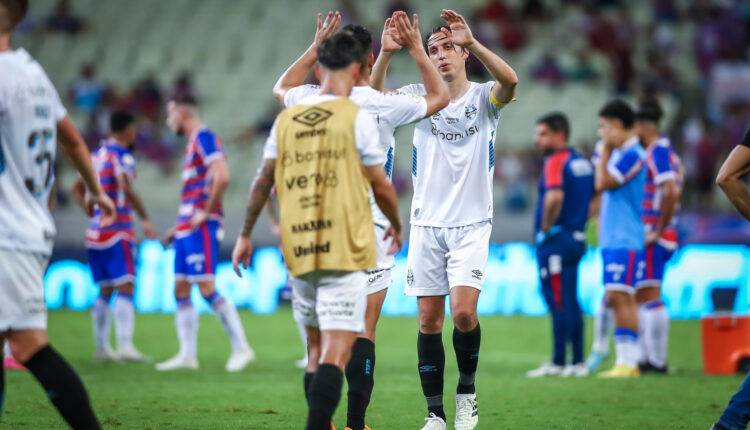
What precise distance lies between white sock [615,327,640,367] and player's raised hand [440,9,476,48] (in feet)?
16.8

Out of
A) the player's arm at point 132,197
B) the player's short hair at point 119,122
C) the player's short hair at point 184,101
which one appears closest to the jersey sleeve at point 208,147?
the player's short hair at point 184,101

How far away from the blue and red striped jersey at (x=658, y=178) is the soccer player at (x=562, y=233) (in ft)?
2.02

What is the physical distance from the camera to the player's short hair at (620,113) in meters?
11.5

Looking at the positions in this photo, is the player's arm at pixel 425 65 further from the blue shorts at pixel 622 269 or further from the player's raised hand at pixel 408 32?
the blue shorts at pixel 622 269

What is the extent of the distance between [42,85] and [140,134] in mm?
19721

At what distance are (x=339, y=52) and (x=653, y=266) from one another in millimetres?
6961

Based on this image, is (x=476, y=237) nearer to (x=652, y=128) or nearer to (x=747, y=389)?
(x=747, y=389)

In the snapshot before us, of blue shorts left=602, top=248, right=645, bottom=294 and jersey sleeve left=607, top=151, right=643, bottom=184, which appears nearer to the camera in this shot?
blue shorts left=602, top=248, right=645, bottom=294

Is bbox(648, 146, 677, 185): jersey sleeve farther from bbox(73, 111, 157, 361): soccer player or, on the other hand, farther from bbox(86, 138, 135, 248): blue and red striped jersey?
bbox(86, 138, 135, 248): blue and red striped jersey

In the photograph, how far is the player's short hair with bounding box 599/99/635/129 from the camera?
37.7ft

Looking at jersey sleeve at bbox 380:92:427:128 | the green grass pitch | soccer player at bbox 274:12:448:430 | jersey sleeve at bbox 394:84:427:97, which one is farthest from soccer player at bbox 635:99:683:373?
jersey sleeve at bbox 380:92:427:128

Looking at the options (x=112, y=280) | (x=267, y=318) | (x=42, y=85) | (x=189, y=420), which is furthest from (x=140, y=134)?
(x=42, y=85)

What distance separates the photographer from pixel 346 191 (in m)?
5.86

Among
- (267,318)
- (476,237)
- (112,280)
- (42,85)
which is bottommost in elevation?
(267,318)
